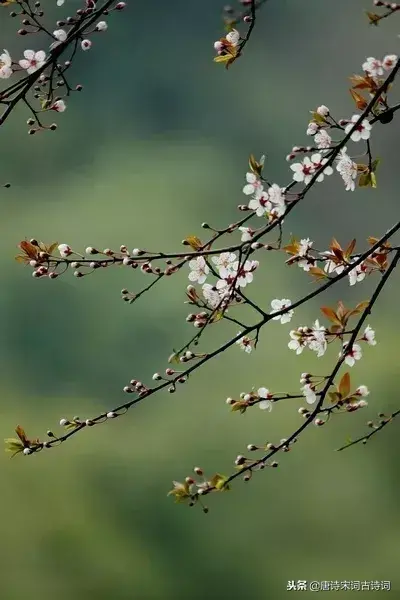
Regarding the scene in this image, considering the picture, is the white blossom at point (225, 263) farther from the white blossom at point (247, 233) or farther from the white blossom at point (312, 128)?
the white blossom at point (312, 128)

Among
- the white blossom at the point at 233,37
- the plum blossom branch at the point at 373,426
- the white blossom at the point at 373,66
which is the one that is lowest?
the plum blossom branch at the point at 373,426

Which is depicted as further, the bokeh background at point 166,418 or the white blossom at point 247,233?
the bokeh background at point 166,418

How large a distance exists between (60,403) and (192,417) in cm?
88

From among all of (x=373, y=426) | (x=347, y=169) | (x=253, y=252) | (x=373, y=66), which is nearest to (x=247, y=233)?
(x=253, y=252)

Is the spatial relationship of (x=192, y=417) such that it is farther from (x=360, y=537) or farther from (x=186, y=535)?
(x=360, y=537)

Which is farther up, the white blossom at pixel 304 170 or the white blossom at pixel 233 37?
the white blossom at pixel 233 37

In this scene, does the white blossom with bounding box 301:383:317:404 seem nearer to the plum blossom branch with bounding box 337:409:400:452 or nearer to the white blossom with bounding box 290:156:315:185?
the plum blossom branch with bounding box 337:409:400:452

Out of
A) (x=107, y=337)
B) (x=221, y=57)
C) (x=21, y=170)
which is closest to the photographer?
(x=221, y=57)

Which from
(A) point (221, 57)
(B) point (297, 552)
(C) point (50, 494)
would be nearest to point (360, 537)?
(B) point (297, 552)

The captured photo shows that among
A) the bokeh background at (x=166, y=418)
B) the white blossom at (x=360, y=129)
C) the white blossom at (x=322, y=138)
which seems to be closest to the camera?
the white blossom at (x=360, y=129)

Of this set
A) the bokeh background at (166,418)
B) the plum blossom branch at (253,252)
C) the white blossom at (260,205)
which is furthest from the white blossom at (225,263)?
the bokeh background at (166,418)

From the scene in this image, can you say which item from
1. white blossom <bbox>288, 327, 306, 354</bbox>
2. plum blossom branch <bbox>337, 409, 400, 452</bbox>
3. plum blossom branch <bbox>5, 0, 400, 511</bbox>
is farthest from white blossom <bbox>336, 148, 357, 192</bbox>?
plum blossom branch <bbox>337, 409, 400, 452</bbox>

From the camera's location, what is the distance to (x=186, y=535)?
16.3 feet

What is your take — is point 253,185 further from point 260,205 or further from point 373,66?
point 373,66
